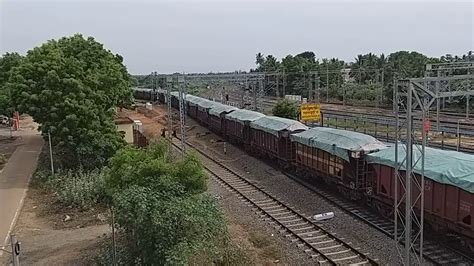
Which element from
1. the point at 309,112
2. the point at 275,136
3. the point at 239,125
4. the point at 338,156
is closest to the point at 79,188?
the point at 275,136

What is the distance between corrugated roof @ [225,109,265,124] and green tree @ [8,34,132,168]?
30.5 ft

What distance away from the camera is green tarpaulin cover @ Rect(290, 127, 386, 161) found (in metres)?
19.1

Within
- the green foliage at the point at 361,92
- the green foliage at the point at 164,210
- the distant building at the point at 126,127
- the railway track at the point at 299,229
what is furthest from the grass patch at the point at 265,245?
the green foliage at the point at 361,92

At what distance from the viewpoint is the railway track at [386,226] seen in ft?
45.5

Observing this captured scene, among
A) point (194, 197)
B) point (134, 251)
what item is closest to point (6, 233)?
point (134, 251)

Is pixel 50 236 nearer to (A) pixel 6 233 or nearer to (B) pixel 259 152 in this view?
(A) pixel 6 233

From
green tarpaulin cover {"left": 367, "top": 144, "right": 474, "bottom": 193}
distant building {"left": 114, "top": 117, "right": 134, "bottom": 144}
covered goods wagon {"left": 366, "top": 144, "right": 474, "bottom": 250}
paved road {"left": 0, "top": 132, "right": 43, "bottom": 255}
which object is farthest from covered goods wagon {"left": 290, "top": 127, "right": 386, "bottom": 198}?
distant building {"left": 114, "top": 117, "right": 134, "bottom": 144}

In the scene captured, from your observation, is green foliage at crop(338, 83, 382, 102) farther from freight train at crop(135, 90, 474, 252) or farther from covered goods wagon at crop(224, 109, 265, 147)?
freight train at crop(135, 90, 474, 252)

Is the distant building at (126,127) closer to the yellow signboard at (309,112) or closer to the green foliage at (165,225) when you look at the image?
the yellow signboard at (309,112)

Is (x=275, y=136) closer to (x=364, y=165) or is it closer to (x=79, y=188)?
(x=364, y=165)

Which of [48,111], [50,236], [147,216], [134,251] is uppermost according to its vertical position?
[48,111]

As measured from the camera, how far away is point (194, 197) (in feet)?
44.6

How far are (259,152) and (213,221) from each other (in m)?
18.8

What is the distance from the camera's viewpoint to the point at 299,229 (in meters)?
17.3
